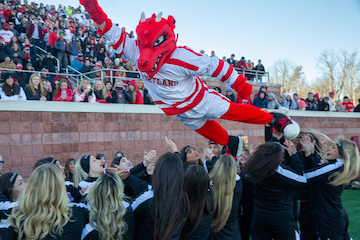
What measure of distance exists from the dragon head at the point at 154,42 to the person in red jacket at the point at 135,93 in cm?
563

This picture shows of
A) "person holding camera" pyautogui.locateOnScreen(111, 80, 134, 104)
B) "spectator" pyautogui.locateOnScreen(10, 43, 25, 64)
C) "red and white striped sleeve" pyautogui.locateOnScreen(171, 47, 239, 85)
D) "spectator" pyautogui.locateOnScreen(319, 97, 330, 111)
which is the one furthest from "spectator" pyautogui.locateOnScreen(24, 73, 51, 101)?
"spectator" pyautogui.locateOnScreen(319, 97, 330, 111)

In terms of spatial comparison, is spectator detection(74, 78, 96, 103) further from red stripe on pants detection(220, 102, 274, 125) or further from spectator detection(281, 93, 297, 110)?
spectator detection(281, 93, 297, 110)

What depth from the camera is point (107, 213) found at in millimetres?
2584

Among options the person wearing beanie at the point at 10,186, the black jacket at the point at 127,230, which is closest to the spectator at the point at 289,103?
the black jacket at the point at 127,230

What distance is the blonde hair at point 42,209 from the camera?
235 cm

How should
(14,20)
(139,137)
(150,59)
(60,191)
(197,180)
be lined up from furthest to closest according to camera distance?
1. (14,20)
2. (139,137)
3. (150,59)
4. (197,180)
5. (60,191)

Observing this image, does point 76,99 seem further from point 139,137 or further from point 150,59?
point 150,59

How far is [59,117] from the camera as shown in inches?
304

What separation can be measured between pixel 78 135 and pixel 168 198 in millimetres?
5891

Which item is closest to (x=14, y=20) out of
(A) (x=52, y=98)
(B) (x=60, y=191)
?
(A) (x=52, y=98)

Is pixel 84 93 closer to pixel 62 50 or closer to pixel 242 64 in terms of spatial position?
pixel 62 50

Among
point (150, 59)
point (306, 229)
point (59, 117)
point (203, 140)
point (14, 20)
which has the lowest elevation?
point (306, 229)

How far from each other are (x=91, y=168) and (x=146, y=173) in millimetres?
604

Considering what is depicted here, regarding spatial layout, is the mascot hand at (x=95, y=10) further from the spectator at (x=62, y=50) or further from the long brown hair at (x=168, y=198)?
the spectator at (x=62, y=50)
